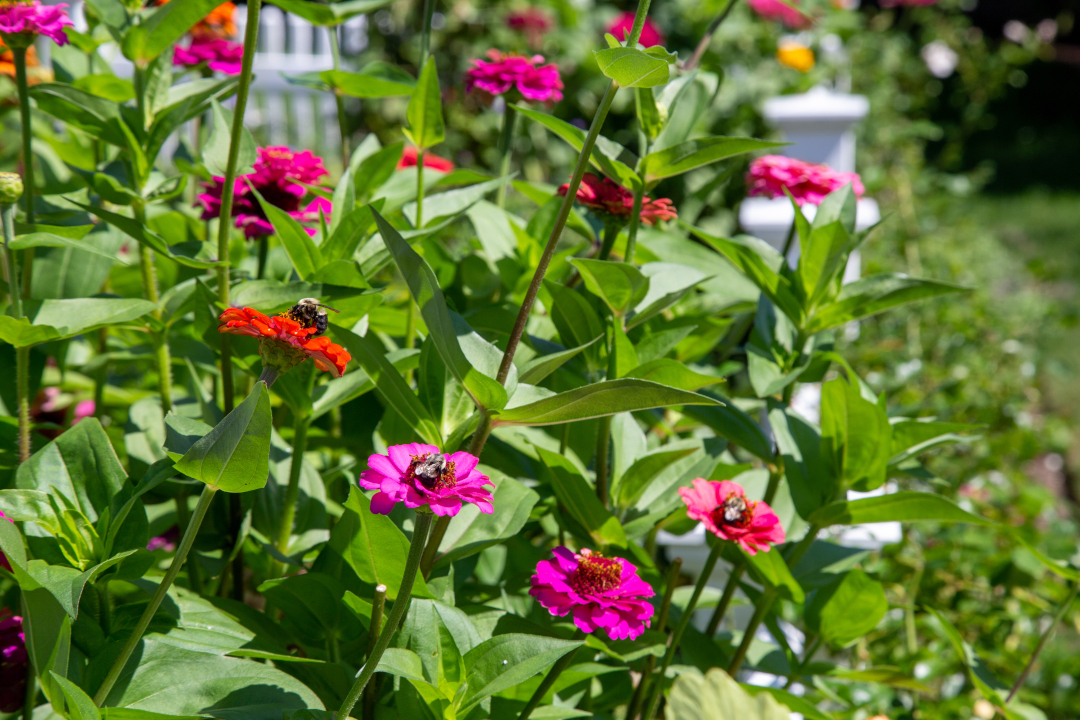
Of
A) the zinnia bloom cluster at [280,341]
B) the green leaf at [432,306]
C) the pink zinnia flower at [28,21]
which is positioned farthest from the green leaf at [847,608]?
the pink zinnia flower at [28,21]

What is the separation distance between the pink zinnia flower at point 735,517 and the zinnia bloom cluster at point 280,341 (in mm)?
366

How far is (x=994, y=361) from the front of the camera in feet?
8.11

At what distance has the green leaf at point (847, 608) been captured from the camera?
0.99 m

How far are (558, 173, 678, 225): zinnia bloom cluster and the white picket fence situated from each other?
10.3 ft

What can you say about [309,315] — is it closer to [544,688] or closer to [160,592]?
[160,592]

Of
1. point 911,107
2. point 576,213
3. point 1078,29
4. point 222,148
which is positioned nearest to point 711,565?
point 576,213

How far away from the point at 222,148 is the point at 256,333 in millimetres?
461

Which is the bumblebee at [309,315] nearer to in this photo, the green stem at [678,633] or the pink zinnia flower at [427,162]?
the green stem at [678,633]

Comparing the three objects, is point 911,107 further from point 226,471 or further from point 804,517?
point 226,471

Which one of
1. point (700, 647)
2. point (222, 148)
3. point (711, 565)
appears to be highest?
point (222, 148)

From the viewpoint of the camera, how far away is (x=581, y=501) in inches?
33.9

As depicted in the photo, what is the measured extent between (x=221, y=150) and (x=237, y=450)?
1.71 ft

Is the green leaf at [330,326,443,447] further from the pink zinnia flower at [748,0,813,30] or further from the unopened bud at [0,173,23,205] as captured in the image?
the pink zinnia flower at [748,0,813,30]

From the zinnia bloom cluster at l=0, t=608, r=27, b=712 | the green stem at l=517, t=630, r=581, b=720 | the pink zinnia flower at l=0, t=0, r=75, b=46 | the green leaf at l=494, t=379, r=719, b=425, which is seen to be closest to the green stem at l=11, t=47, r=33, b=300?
the pink zinnia flower at l=0, t=0, r=75, b=46
